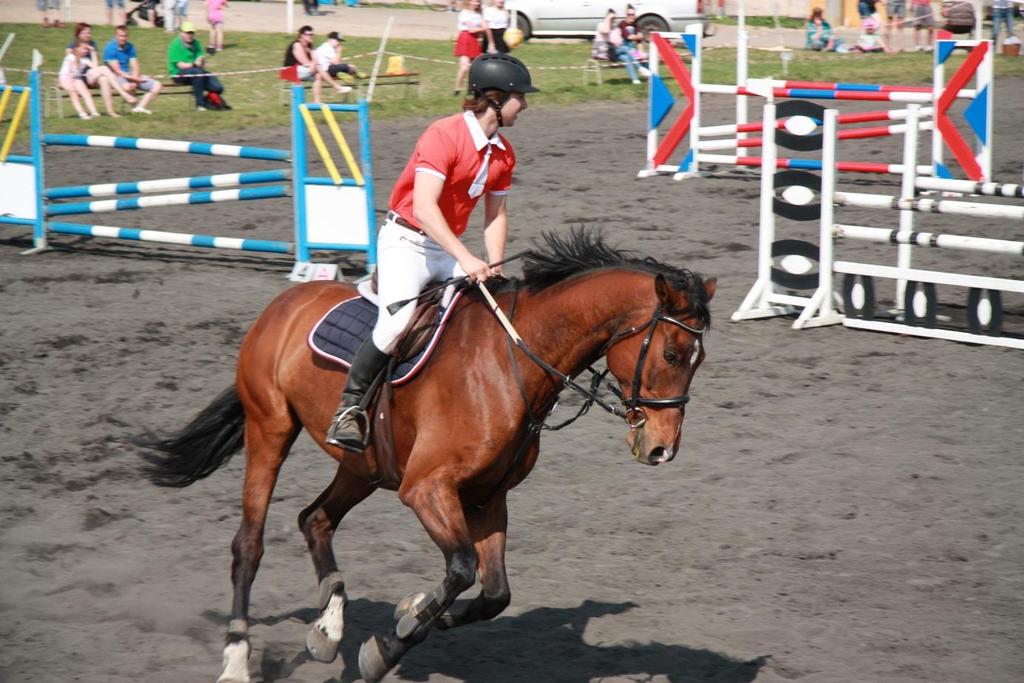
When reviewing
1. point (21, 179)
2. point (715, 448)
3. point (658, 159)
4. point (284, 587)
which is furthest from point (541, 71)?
point (284, 587)

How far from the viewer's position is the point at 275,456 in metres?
5.59

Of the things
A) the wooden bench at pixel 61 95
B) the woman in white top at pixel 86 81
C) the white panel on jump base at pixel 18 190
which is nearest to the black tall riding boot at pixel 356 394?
the white panel on jump base at pixel 18 190

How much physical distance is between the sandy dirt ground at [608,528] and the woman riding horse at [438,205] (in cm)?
118

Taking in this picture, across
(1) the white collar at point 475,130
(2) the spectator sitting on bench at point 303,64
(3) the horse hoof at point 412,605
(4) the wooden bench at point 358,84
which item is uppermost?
(2) the spectator sitting on bench at point 303,64

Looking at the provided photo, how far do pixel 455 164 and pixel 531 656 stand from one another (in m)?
2.04

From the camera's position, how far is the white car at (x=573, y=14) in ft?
98.6

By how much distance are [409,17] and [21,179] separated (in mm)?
24437

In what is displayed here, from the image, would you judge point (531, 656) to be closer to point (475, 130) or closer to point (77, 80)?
point (475, 130)

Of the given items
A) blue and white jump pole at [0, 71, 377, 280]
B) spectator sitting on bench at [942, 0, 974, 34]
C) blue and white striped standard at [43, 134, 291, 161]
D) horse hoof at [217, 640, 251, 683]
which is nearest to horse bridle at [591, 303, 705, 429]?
horse hoof at [217, 640, 251, 683]

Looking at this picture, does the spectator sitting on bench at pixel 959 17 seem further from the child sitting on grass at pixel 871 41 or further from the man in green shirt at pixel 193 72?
the man in green shirt at pixel 193 72

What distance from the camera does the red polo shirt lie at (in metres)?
4.96

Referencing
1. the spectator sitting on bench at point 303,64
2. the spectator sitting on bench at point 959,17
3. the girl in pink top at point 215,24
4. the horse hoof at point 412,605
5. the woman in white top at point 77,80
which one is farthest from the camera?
the spectator sitting on bench at point 959,17

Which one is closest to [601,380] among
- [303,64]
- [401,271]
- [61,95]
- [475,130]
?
[401,271]

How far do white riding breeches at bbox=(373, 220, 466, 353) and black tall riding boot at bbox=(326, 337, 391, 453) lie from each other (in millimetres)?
58
